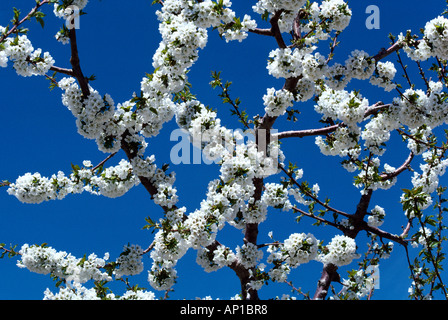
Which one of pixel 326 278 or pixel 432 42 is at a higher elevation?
pixel 432 42

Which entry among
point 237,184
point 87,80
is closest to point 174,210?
point 237,184

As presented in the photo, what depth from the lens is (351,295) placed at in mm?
A: 7793

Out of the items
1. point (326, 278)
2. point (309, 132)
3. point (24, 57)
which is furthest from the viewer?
point (326, 278)

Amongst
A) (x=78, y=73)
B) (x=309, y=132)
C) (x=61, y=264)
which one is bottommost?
(x=61, y=264)

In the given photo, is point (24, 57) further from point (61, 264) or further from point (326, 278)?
point (326, 278)

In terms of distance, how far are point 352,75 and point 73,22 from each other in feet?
13.1

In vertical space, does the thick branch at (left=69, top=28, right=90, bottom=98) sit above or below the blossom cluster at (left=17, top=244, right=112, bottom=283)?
above

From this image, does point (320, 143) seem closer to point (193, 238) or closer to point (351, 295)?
point (351, 295)

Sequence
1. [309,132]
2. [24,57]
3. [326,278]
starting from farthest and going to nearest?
[326,278]
[309,132]
[24,57]

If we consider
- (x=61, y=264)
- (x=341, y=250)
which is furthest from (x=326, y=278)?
(x=61, y=264)

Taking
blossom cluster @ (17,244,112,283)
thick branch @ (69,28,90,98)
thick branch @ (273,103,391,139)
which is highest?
thick branch @ (69,28,90,98)

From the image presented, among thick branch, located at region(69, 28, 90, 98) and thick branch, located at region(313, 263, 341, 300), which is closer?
thick branch, located at region(69, 28, 90, 98)

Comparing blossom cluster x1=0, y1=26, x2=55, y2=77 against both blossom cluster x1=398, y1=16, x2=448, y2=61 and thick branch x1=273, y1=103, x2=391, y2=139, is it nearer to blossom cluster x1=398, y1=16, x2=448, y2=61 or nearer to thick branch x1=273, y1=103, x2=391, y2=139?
thick branch x1=273, y1=103, x2=391, y2=139

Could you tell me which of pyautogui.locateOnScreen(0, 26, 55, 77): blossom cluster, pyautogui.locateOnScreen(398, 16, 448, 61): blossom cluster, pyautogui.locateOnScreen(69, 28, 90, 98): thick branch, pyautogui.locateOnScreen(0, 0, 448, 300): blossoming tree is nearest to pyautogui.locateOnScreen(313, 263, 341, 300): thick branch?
pyautogui.locateOnScreen(0, 0, 448, 300): blossoming tree
